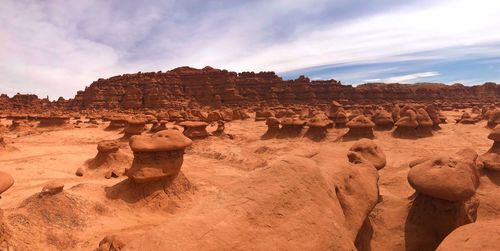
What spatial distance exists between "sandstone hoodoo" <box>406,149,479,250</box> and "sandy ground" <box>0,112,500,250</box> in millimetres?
310

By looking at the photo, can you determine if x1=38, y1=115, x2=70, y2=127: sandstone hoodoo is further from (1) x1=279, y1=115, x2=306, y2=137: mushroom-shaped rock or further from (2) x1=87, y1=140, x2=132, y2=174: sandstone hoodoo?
(1) x1=279, y1=115, x2=306, y2=137: mushroom-shaped rock

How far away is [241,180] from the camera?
4.31 m

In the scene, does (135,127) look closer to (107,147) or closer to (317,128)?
(107,147)

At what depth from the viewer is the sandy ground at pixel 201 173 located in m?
6.76

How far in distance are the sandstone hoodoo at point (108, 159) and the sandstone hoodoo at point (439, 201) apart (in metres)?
10.2

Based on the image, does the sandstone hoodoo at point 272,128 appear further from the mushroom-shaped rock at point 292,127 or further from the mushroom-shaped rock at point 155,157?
the mushroom-shaped rock at point 155,157

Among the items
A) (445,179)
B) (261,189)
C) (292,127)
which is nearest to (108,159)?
(261,189)

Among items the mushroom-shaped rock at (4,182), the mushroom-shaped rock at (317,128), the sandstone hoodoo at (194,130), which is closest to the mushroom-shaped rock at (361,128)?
the mushroom-shaped rock at (317,128)

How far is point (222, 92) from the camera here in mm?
62219

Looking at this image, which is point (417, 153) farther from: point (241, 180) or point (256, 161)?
point (241, 180)

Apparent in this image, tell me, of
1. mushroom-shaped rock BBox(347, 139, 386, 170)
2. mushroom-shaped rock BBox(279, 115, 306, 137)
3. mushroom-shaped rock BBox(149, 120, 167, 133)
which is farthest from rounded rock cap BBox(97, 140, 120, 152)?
mushroom-shaped rock BBox(279, 115, 306, 137)

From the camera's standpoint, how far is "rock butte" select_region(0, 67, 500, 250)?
3645 millimetres

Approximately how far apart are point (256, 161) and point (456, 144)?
32.5 ft

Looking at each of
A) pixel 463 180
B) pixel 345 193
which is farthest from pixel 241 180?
pixel 463 180
